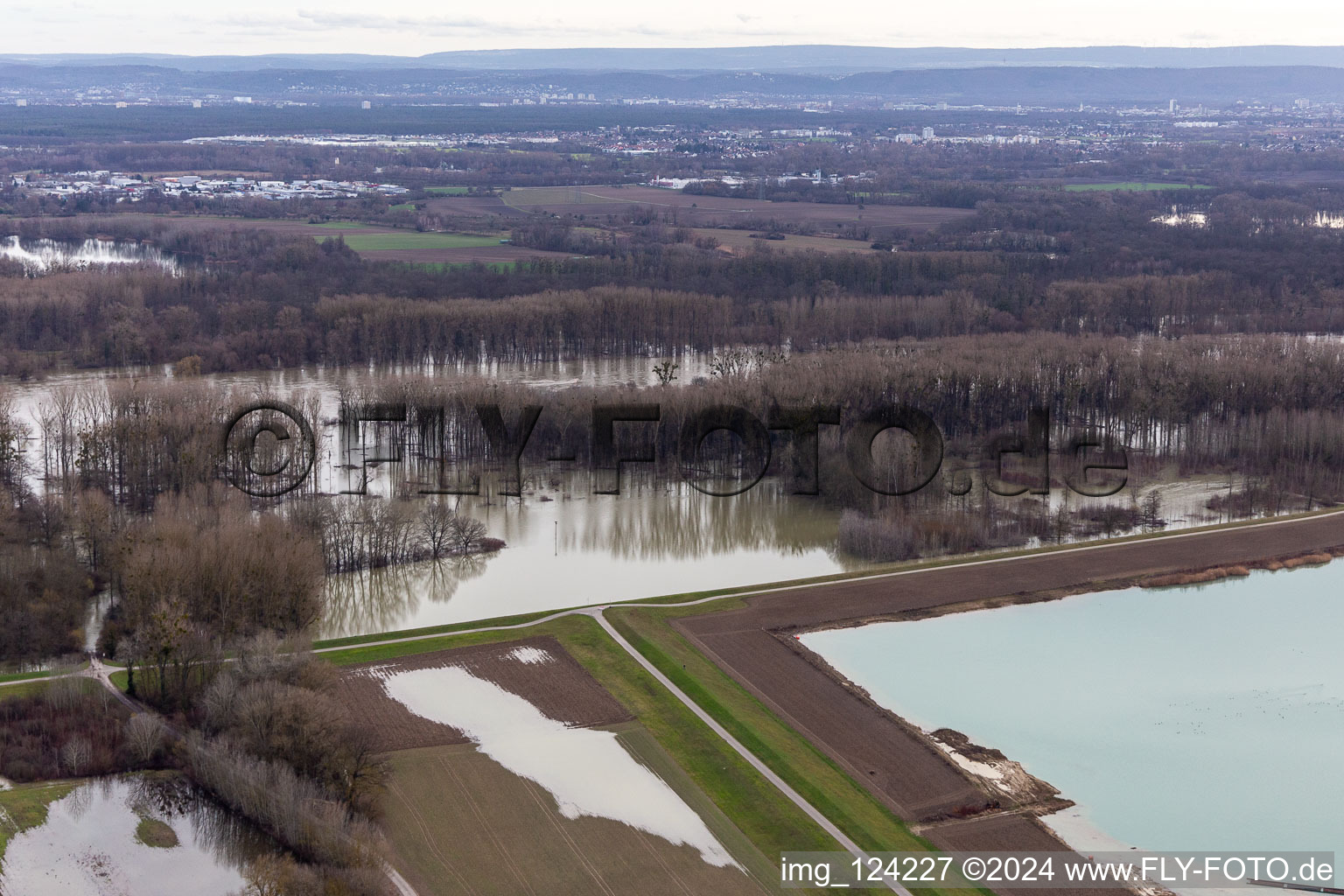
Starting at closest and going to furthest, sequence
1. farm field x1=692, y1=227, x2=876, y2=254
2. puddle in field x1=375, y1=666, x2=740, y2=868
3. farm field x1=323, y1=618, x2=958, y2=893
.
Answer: farm field x1=323, y1=618, x2=958, y2=893 → puddle in field x1=375, y1=666, x2=740, y2=868 → farm field x1=692, y1=227, x2=876, y2=254

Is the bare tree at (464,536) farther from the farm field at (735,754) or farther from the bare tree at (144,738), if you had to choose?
the bare tree at (144,738)

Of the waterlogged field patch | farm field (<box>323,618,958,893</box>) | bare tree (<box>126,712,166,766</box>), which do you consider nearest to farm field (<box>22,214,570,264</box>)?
farm field (<box>323,618,958,893</box>)

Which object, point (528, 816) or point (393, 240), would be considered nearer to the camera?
point (528, 816)

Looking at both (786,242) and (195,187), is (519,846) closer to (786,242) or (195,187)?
(786,242)

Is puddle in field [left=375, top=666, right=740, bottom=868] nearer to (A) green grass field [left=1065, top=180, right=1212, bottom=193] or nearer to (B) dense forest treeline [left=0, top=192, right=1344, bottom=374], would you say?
(B) dense forest treeline [left=0, top=192, right=1344, bottom=374]

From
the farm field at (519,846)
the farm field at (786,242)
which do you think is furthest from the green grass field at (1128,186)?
the farm field at (519,846)

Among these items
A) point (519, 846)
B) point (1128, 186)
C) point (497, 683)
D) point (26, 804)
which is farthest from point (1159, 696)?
point (1128, 186)

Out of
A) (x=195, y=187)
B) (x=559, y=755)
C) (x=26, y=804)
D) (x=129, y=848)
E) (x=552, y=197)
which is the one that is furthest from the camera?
(x=552, y=197)

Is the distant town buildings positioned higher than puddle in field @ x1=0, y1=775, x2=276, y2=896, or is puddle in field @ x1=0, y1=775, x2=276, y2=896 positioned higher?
the distant town buildings
